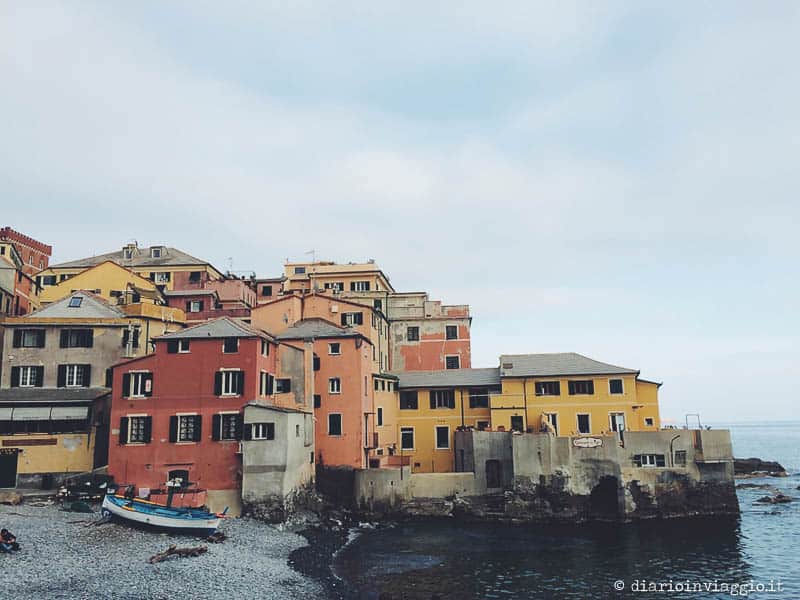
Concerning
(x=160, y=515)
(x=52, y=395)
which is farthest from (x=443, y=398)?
(x=52, y=395)

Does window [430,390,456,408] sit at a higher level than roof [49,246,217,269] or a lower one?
lower

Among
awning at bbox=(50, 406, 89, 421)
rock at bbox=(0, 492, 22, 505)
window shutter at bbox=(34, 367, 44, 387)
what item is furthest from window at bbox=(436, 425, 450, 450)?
rock at bbox=(0, 492, 22, 505)

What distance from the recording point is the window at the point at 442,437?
6650 centimetres

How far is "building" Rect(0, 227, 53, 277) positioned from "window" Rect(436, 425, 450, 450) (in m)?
67.7

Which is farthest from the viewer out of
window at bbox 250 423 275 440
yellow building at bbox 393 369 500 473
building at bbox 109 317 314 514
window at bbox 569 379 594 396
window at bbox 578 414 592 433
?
yellow building at bbox 393 369 500 473

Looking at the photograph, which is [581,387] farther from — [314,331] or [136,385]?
[136,385]

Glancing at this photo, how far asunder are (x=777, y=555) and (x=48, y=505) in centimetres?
5264

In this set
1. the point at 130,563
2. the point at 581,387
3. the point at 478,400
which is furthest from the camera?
the point at 478,400

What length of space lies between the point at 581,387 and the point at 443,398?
1417 cm

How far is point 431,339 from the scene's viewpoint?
263 feet

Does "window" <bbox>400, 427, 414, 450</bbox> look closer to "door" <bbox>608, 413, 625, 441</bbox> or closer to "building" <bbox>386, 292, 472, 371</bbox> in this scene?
"building" <bbox>386, 292, 472, 371</bbox>

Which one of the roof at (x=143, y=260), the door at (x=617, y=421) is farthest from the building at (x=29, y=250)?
the door at (x=617, y=421)

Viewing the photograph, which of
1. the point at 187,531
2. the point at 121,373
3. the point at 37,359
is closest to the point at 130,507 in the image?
the point at 187,531

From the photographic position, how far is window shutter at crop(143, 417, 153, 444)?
49000 mm
